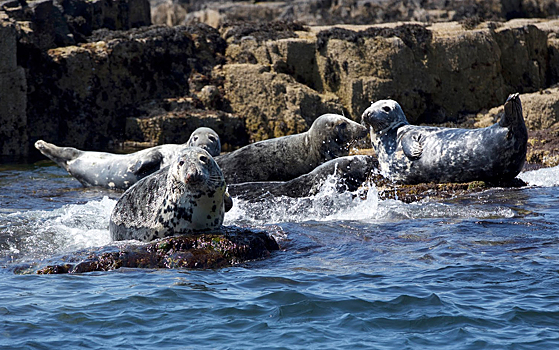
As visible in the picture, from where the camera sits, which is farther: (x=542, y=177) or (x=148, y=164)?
(x=148, y=164)

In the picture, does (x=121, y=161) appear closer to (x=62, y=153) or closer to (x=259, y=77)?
(x=62, y=153)

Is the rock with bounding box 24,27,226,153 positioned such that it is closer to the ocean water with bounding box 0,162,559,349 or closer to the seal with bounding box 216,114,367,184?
the seal with bounding box 216,114,367,184

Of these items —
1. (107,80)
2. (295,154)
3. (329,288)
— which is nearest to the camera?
(329,288)

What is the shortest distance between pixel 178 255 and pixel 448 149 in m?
4.21


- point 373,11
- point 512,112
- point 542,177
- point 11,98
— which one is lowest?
point 542,177

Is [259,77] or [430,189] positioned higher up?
[259,77]

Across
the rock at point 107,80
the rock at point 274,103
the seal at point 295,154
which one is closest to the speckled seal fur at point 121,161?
the seal at point 295,154

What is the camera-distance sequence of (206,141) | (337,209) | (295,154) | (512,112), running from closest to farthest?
(337,209)
(512,112)
(295,154)
(206,141)

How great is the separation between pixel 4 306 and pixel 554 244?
4360mm

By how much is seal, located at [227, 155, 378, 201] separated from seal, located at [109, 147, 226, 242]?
2206 millimetres

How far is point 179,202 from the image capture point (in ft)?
20.7

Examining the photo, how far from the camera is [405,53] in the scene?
1745 centimetres

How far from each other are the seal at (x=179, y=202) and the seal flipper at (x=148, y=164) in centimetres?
412

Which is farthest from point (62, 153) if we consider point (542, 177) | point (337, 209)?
point (542, 177)
